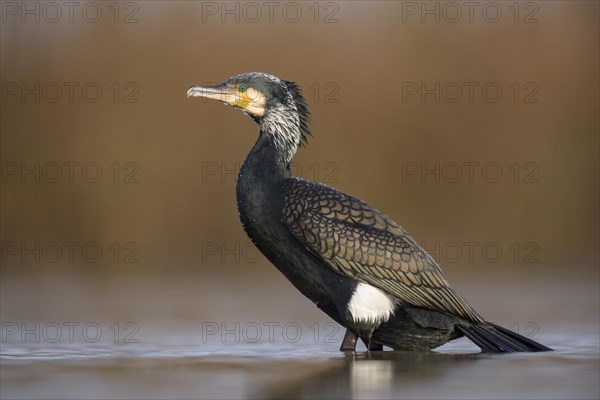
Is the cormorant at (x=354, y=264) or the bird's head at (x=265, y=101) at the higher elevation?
the bird's head at (x=265, y=101)

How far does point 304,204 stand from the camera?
10.7 metres

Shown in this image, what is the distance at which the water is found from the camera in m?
8.49

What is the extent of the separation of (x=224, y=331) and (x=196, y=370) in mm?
3086

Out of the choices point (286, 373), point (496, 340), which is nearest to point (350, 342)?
point (496, 340)

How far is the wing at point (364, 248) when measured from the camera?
10609 millimetres

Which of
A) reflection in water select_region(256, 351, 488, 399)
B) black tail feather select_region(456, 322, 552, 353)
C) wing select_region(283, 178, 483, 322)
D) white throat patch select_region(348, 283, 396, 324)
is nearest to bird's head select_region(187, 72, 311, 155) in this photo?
wing select_region(283, 178, 483, 322)

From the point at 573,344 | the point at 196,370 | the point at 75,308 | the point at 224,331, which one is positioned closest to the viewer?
the point at 196,370

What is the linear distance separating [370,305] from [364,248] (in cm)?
41

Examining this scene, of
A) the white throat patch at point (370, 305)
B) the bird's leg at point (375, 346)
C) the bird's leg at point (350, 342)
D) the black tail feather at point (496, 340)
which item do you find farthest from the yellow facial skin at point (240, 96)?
the black tail feather at point (496, 340)

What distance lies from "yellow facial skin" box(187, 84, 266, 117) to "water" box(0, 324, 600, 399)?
1820 millimetres

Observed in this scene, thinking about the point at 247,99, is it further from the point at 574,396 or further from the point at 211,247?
the point at 211,247

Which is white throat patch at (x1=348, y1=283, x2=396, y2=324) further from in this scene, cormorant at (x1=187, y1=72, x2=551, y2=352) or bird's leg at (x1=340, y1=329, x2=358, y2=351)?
bird's leg at (x1=340, y1=329, x2=358, y2=351)

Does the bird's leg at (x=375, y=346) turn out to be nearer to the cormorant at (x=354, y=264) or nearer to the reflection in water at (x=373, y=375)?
the cormorant at (x=354, y=264)

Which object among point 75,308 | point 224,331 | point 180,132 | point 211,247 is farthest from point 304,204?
point 180,132
